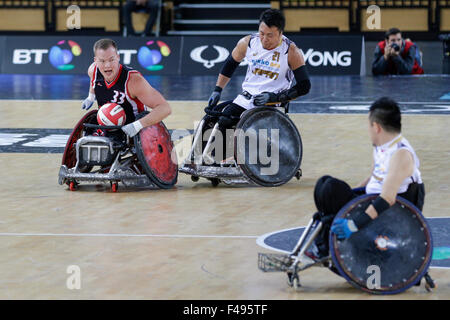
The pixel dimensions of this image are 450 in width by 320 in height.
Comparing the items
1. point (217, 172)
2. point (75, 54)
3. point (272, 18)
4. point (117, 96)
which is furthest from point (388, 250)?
point (75, 54)

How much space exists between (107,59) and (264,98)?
4.95 ft

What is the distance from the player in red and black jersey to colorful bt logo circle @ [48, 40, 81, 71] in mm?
12453

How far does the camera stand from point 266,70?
1023 centimetres

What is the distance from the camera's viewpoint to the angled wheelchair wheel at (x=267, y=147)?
32.4 ft

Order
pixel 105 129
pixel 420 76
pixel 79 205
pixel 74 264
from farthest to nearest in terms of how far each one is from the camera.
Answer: pixel 420 76, pixel 105 129, pixel 79 205, pixel 74 264

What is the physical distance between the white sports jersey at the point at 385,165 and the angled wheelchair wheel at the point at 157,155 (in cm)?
364

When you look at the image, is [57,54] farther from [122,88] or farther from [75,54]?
[122,88]

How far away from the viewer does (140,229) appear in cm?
822

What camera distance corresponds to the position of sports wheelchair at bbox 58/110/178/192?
9.81 m

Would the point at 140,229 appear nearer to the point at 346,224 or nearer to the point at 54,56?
the point at 346,224

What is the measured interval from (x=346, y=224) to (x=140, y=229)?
2.55m

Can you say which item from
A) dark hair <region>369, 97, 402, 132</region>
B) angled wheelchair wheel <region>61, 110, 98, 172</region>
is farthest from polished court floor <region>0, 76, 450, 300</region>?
dark hair <region>369, 97, 402, 132</region>

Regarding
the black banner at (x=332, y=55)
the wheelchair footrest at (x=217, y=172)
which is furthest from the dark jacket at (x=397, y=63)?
the wheelchair footrest at (x=217, y=172)
